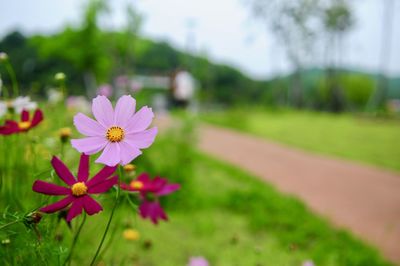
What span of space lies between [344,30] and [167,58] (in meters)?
18.9

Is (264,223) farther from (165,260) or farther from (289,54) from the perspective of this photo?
(289,54)

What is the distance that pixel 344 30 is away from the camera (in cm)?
1984

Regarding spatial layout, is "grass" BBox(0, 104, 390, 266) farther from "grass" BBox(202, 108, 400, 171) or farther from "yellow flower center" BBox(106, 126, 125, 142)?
"grass" BBox(202, 108, 400, 171)

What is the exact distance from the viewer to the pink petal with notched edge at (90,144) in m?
0.57

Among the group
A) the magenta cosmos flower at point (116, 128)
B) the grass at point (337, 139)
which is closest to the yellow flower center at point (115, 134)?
the magenta cosmos flower at point (116, 128)

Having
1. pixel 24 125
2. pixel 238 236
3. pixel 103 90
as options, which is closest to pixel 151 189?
pixel 24 125

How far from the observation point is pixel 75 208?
0.61 meters

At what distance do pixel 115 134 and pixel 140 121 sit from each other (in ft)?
0.14

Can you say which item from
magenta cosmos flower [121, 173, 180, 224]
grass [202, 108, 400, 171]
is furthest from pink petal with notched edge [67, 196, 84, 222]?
grass [202, 108, 400, 171]

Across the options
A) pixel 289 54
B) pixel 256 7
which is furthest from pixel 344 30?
pixel 256 7

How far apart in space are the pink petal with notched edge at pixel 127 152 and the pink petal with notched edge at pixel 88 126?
50mm

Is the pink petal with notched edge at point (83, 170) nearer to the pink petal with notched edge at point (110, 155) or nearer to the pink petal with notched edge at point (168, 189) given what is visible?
the pink petal with notched edge at point (110, 155)

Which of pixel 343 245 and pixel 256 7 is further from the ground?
pixel 256 7

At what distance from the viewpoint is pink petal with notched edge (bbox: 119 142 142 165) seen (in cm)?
55
